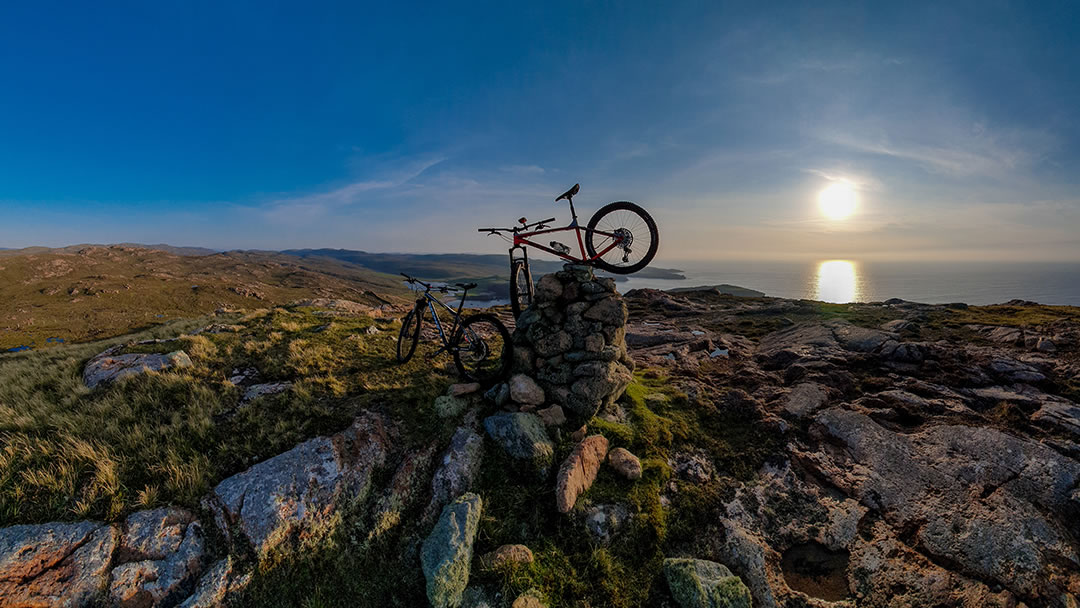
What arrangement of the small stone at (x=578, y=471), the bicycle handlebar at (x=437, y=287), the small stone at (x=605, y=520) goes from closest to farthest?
1. the small stone at (x=605, y=520)
2. the small stone at (x=578, y=471)
3. the bicycle handlebar at (x=437, y=287)

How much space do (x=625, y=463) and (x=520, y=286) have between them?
268 inches

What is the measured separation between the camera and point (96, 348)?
13.8m

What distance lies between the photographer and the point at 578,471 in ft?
25.6

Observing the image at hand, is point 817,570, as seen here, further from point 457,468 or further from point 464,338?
point 464,338

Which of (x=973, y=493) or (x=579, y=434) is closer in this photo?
(x=973, y=493)

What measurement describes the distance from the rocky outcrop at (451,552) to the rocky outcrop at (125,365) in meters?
9.07

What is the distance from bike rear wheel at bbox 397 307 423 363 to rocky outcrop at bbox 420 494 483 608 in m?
5.50

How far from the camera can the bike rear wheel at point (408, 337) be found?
11203mm

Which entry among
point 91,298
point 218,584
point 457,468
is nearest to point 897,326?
point 457,468

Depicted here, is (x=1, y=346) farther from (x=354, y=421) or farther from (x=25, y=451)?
(x=354, y=421)

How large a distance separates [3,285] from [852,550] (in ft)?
592

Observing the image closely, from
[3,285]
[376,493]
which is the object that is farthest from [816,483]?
[3,285]

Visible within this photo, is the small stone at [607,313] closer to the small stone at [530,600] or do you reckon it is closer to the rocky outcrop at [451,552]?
the rocky outcrop at [451,552]

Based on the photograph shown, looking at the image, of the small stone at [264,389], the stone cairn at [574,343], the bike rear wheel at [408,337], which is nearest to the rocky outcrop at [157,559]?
the small stone at [264,389]
